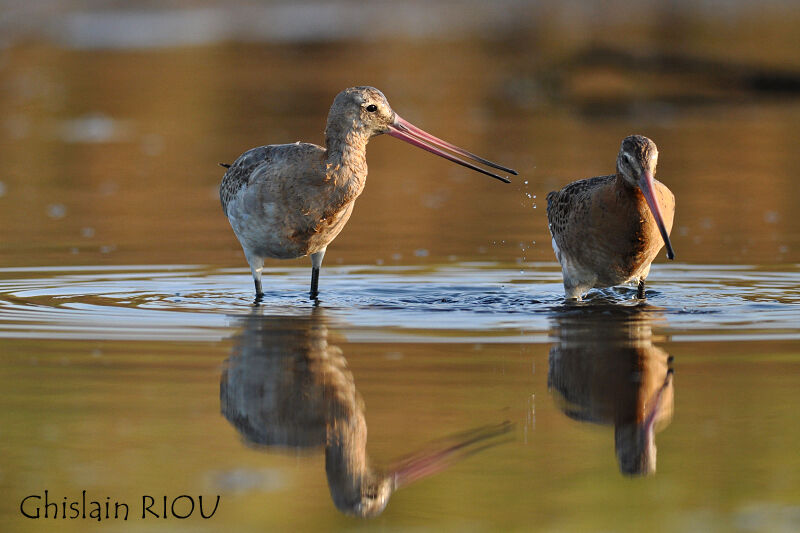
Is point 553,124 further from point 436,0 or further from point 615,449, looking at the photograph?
point 436,0

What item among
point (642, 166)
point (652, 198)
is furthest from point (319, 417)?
point (642, 166)

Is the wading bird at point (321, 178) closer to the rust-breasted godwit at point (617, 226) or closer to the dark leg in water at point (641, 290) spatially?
the rust-breasted godwit at point (617, 226)

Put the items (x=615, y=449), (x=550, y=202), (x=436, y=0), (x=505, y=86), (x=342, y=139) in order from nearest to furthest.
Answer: (x=615, y=449) → (x=342, y=139) → (x=550, y=202) → (x=505, y=86) → (x=436, y=0)

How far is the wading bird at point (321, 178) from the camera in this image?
8.85m

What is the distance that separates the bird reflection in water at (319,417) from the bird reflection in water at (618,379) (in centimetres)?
45

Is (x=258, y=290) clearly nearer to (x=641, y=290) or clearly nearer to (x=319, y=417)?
(x=641, y=290)

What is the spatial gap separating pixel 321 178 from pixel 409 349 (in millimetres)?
1913

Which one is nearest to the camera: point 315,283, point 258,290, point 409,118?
point 258,290

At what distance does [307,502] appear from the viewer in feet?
16.0

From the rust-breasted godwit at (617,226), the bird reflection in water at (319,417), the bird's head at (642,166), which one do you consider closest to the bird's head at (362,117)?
the rust-breasted godwit at (617,226)

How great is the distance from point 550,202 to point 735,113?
500 inches

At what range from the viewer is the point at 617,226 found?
28.2ft

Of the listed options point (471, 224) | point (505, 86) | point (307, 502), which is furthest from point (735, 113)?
point (307, 502)

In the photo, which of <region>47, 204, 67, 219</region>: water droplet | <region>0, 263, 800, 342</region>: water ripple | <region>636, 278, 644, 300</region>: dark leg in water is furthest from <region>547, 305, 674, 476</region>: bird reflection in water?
<region>47, 204, 67, 219</region>: water droplet
